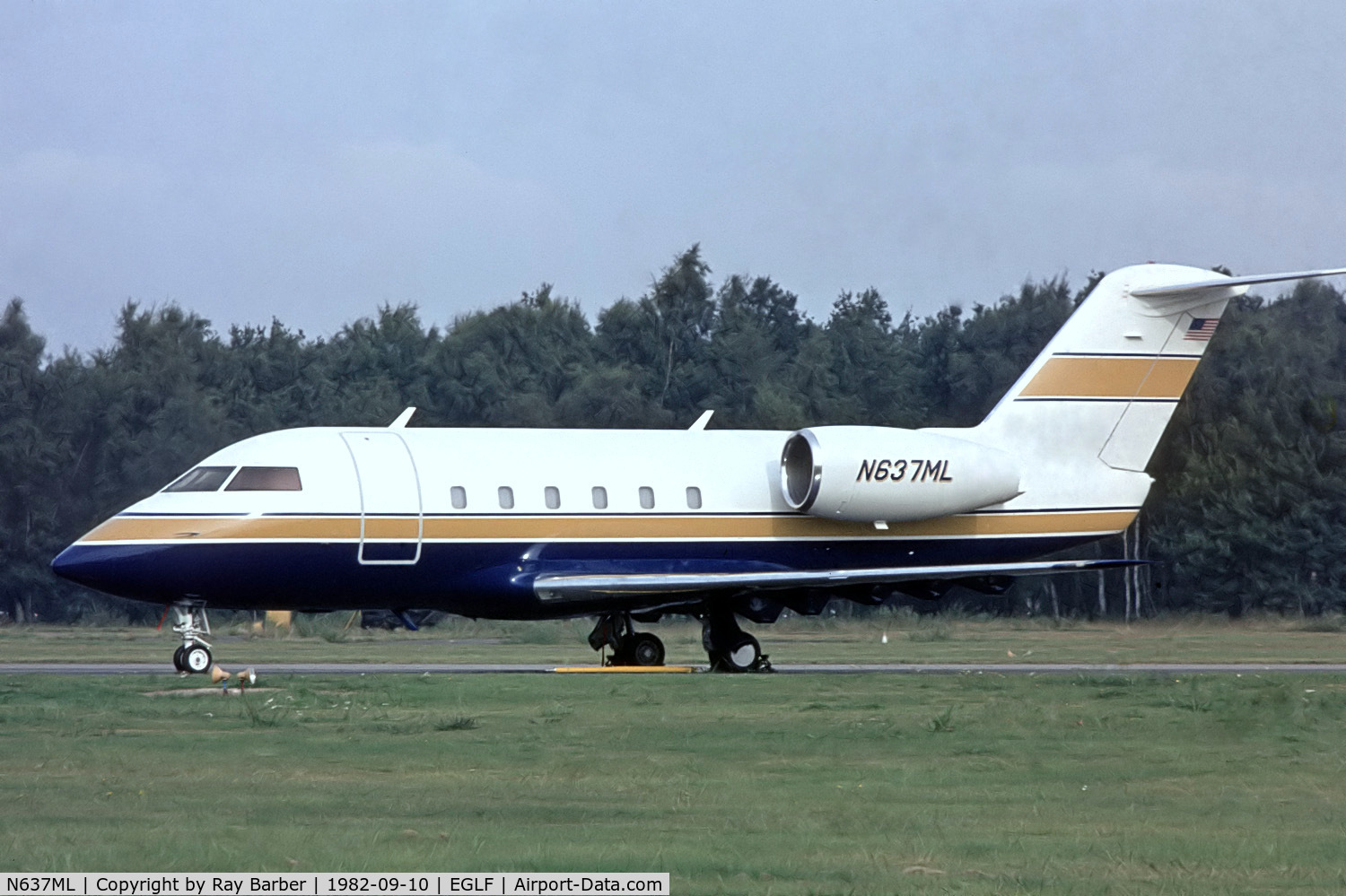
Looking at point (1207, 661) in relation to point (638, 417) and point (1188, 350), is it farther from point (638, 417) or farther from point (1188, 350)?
point (638, 417)

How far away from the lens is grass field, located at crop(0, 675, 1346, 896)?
9.19m

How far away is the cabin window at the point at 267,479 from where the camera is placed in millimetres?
24422

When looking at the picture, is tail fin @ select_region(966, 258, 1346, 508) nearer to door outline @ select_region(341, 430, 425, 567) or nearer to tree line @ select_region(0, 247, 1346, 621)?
door outline @ select_region(341, 430, 425, 567)

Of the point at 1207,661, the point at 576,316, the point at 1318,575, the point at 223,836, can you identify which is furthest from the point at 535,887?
the point at 576,316

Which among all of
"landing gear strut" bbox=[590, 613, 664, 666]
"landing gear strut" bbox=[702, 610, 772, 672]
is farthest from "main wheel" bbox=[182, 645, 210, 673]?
"landing gear strut" bbox=[702, 610, 772, 672]

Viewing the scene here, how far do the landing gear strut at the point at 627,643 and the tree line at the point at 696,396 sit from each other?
2245 cm

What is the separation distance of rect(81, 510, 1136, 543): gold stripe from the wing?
78 centimetres

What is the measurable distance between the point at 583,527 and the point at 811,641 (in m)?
12.7

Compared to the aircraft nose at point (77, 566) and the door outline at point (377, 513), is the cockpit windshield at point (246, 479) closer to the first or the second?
the door outline at point (377, 513)

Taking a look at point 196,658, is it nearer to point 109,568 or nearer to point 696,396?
point 109,568

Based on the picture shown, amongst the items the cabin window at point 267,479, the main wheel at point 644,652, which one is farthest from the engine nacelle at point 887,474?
the cabin window at point 267,479

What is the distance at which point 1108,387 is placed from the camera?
28.8 meters

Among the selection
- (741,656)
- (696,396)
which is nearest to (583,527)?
(741,656)
